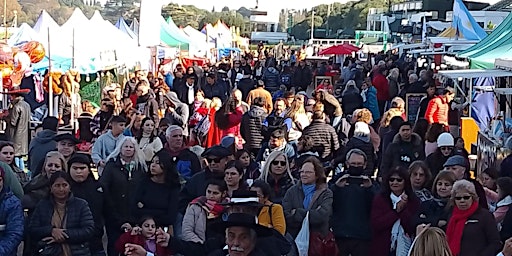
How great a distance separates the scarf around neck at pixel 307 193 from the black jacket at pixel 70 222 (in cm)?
180

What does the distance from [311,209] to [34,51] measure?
1325cm

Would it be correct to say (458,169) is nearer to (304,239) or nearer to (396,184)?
(396,184)

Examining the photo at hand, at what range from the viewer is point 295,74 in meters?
26.0

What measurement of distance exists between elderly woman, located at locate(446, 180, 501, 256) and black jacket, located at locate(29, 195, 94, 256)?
271 centimetres

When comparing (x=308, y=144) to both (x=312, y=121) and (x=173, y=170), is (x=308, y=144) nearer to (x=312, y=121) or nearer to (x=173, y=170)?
(x=312, y=121)

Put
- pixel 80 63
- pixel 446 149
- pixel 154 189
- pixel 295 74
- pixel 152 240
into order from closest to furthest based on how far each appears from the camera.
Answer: pixel 152 240
pixel 154 189
pixel 446 149
pixel 80 63
pixel 295 74

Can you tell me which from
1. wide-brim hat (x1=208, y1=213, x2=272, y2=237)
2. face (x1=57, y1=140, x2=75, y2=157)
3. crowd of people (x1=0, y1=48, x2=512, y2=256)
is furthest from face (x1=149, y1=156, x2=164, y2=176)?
wide-brim hat (x1=208, y1=213, x2=272, y2=237)

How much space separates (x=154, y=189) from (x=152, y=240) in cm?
143

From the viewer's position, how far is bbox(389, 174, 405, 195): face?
23.9 feet

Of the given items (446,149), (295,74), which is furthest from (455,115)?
(295,74)

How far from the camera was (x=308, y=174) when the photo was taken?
292 inches

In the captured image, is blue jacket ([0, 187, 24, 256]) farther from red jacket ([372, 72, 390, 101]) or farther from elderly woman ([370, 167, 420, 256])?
red jacket ([372, 72, 390, 101])

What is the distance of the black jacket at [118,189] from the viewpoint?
7.65 metres

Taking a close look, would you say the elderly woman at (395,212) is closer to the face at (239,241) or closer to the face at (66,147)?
the face at (239,241)
